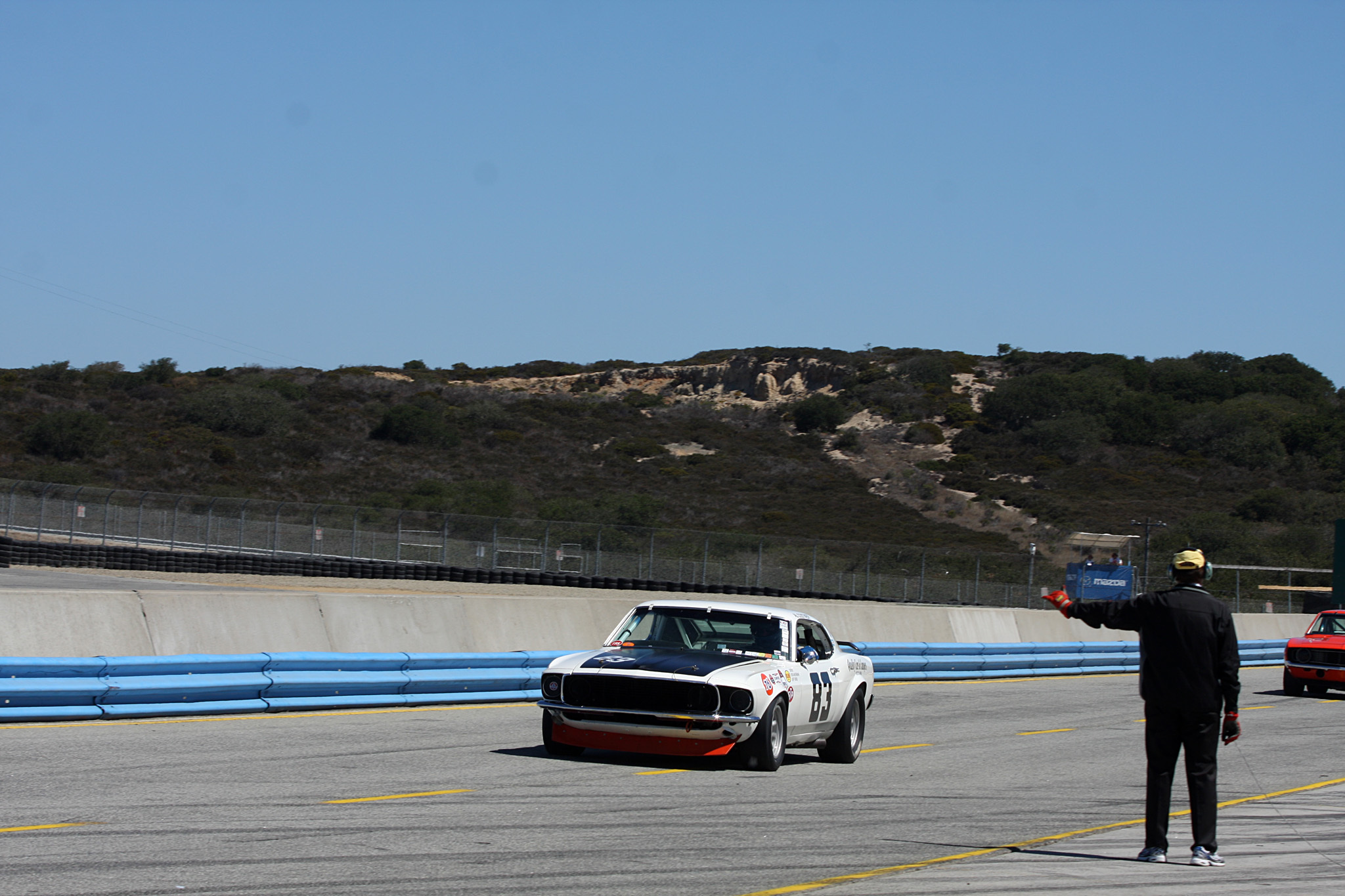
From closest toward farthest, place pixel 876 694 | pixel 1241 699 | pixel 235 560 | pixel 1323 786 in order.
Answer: pixel 1323 786
pixel 876 694
pixel 1241 699
pixel 235 560

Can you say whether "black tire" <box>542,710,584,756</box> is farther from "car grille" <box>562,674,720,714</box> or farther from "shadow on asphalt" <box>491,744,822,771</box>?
"car grille" <box>562,674,720,714</box>

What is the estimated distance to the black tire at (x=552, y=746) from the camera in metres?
11.4

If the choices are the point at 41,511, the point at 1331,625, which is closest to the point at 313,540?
the point at 41,511

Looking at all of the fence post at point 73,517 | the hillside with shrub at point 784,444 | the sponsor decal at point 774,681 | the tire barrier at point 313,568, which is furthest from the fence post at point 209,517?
the sponsor decal at point 774,681

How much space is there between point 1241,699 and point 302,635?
15.3m

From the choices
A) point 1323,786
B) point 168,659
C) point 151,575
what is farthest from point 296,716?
point 151,575

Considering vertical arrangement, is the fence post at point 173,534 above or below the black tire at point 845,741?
above

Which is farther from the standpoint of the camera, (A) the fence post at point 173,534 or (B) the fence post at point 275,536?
(A) the fence post at point 173,534

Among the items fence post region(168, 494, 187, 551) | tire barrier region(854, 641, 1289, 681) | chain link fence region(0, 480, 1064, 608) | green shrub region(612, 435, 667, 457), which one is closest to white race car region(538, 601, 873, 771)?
tire barrier region(854, 641, 1289, 681)

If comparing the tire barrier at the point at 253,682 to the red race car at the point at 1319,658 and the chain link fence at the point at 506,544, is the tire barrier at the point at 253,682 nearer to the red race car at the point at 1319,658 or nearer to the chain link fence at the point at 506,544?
the red race car at the point at 1319,658

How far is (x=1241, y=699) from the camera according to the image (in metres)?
22.8

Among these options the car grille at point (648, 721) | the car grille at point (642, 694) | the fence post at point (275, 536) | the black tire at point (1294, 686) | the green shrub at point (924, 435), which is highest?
the green shrub at point (924, 435)

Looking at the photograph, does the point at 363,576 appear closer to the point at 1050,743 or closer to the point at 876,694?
the point at 876,694

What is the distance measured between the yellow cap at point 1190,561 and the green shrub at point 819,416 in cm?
9872
